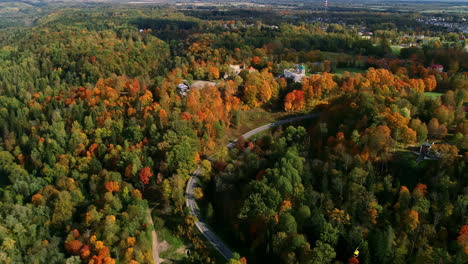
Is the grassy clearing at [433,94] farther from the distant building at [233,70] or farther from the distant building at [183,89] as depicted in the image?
the distant building at [183,89]

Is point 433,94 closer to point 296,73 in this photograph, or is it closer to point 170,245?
point 296,73

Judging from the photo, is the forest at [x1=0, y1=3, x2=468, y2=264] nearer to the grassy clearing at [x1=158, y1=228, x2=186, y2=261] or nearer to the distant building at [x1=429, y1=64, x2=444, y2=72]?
the grassy clearing at [x1=158, y1=228, x2=186, y2=261]

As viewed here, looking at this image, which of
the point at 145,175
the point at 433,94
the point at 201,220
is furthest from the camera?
the point at 433,94

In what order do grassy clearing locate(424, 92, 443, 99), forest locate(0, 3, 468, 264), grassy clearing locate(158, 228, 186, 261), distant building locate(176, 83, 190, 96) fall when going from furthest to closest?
distant building locate(176, 83, 190, 96) → grassy clearing locate(424, 92, 443, 99) → grassy clearing locate(158, 228, 186, 261) → forest locate(0, 3, 468, 264)

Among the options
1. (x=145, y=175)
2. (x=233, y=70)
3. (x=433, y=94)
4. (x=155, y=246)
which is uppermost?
(x=233, y=70)

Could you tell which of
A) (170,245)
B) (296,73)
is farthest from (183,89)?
(170,245)

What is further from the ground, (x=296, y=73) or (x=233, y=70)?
(x=296, y=73)

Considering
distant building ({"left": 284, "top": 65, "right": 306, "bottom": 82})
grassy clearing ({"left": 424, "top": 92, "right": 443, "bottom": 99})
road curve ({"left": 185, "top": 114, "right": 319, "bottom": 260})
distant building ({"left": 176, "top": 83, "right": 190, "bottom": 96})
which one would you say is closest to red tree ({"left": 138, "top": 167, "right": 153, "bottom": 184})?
road curve ({"left": 185, "top": 114, "right": 319, "bottom": 260})
